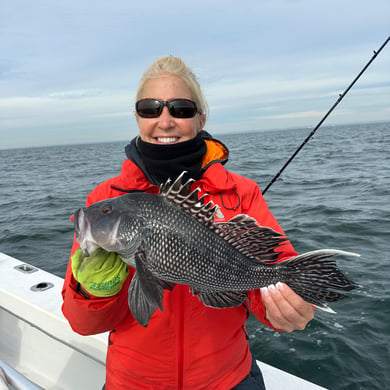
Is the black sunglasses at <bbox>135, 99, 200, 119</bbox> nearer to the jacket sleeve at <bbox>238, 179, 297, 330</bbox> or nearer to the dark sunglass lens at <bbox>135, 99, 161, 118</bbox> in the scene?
the dark sunglass lens at <bbox>135, 99, 161, 118</bbox>

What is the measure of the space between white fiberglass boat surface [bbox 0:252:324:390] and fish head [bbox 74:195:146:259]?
242 centimetres

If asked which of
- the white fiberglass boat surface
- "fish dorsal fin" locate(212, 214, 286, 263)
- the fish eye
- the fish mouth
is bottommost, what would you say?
the white fiberglass boat surface

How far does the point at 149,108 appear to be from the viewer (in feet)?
9.03

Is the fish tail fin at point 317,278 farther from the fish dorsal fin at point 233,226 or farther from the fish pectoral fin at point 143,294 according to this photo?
the fish pectoral fin at point 143,294

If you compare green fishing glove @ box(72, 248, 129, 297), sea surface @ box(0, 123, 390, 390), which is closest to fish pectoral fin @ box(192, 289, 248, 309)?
green fishing glove @ box(72, 248, 129, 297)

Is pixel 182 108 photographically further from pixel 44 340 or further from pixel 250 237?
pixel 44 340

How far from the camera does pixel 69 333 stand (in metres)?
4.25

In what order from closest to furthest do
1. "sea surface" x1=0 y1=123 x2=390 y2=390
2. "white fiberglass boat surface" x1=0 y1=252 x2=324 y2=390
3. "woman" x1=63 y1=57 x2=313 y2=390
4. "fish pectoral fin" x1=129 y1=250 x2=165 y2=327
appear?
"fish pectoral fin" x1=129 y1=250 x2=165 y2=327
"woman" x1=63 y1=57 x2=313 y2=390
"white fiberglass boat surface" x1=0 y1=252 x2=324 y2=390
"sea surface" x1=0 y1=123 x2=390 y2=390

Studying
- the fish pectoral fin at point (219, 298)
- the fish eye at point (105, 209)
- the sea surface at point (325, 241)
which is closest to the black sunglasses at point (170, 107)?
the fish eye at point (105, 209)

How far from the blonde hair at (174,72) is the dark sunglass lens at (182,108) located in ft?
0.45

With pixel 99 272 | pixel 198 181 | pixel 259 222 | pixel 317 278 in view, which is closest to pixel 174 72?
pixel 198 181

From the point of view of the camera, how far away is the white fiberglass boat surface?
424 cm

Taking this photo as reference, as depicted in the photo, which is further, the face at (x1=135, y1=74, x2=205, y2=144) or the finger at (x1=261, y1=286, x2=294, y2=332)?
the face at (x1=135, y1=74, x2=205, y2=144)

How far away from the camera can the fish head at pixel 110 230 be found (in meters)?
2.11
